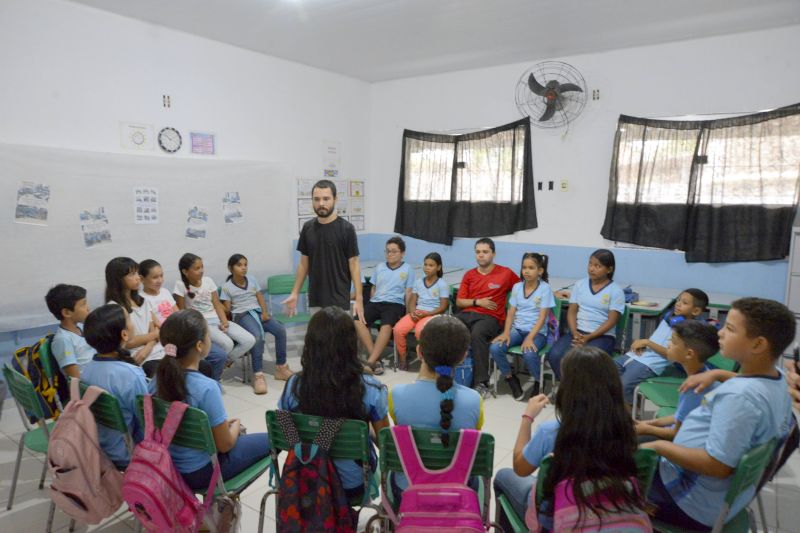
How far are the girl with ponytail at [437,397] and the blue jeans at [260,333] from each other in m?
2.63

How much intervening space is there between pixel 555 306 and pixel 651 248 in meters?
1.47

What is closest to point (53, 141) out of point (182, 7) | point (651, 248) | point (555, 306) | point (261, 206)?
point (182, 7)

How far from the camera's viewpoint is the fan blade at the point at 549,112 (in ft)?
16.9

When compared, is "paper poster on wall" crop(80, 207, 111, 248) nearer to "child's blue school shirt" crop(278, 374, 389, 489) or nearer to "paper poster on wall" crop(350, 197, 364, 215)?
"paper poster on wall" crop(350, 197, 364, 215)

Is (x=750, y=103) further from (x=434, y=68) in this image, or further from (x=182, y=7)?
(x=182, y=7)

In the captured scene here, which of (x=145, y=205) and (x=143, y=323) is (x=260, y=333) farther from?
(x=145, y=205)

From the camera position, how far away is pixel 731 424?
4.93ft

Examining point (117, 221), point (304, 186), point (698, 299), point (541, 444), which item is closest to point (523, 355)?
point (698, 299)

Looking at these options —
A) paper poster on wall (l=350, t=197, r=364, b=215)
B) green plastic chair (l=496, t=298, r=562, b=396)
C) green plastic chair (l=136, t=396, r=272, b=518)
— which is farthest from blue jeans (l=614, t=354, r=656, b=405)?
paper poster on wall (l=350, t=197, r=364, b=215)

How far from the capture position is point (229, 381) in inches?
169

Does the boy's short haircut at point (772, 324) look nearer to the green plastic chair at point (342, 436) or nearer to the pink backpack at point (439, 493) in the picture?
the pink backpack at point (439, 493)

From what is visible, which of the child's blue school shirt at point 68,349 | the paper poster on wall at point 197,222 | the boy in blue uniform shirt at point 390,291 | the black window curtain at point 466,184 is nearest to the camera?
the child's blue school shirt at point 68,349

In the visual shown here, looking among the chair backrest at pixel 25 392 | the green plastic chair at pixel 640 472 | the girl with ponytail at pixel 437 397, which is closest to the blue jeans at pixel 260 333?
the chair backrest at pixel 25 392

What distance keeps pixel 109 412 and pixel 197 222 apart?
9.69 feet
